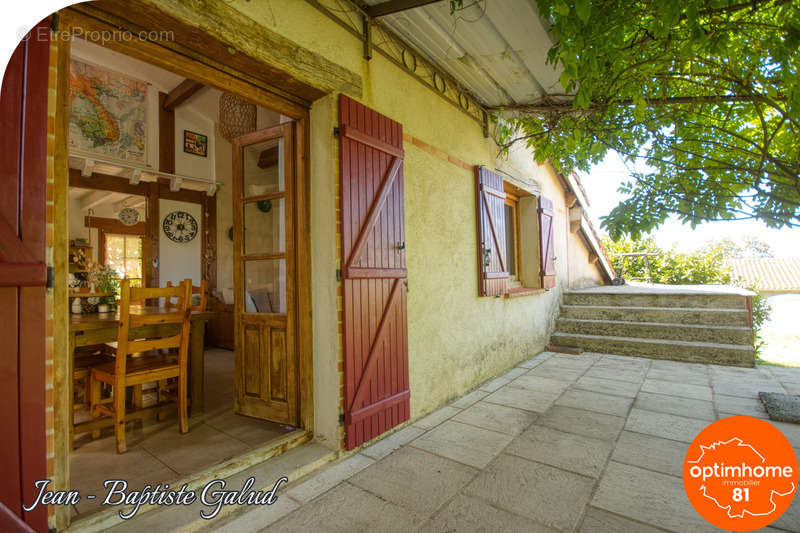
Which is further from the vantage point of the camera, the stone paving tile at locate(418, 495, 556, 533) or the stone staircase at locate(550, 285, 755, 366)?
the stone staircase at locate(550, 285, 755, 366)

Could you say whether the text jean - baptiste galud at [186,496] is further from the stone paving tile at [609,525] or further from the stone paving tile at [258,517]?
the stone paving tile at [609,525]

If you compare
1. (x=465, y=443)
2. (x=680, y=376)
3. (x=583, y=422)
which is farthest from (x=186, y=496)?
(x=680, y=376)

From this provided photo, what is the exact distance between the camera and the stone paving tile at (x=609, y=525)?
1.62 metres

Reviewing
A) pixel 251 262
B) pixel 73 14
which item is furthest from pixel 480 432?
pixel 73 14

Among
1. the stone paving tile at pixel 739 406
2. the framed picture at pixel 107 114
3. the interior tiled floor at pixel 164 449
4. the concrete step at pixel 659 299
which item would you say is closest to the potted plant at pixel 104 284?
the interior tiled floor at pixel 164 449

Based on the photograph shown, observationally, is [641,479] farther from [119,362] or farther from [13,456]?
[119,362]

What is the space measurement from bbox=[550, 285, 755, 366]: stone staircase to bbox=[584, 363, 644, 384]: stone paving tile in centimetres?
90

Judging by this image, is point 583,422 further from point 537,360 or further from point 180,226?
point 180,226

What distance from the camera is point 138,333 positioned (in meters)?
2.60

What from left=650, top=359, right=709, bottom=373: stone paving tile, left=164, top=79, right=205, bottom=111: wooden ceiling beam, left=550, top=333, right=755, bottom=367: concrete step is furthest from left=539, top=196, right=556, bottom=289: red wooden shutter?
left=164, top=79, right=205, bottom=111: wooden ceiling beam

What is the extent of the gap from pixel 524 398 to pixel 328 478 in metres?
1.99

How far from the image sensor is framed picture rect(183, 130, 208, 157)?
21.3ft

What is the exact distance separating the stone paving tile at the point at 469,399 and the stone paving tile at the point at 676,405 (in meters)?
1.26

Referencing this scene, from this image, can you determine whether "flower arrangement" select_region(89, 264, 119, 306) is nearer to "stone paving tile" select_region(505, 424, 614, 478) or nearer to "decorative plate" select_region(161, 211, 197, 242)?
"decorative plate" select_region(161, 211, 197, 242)
